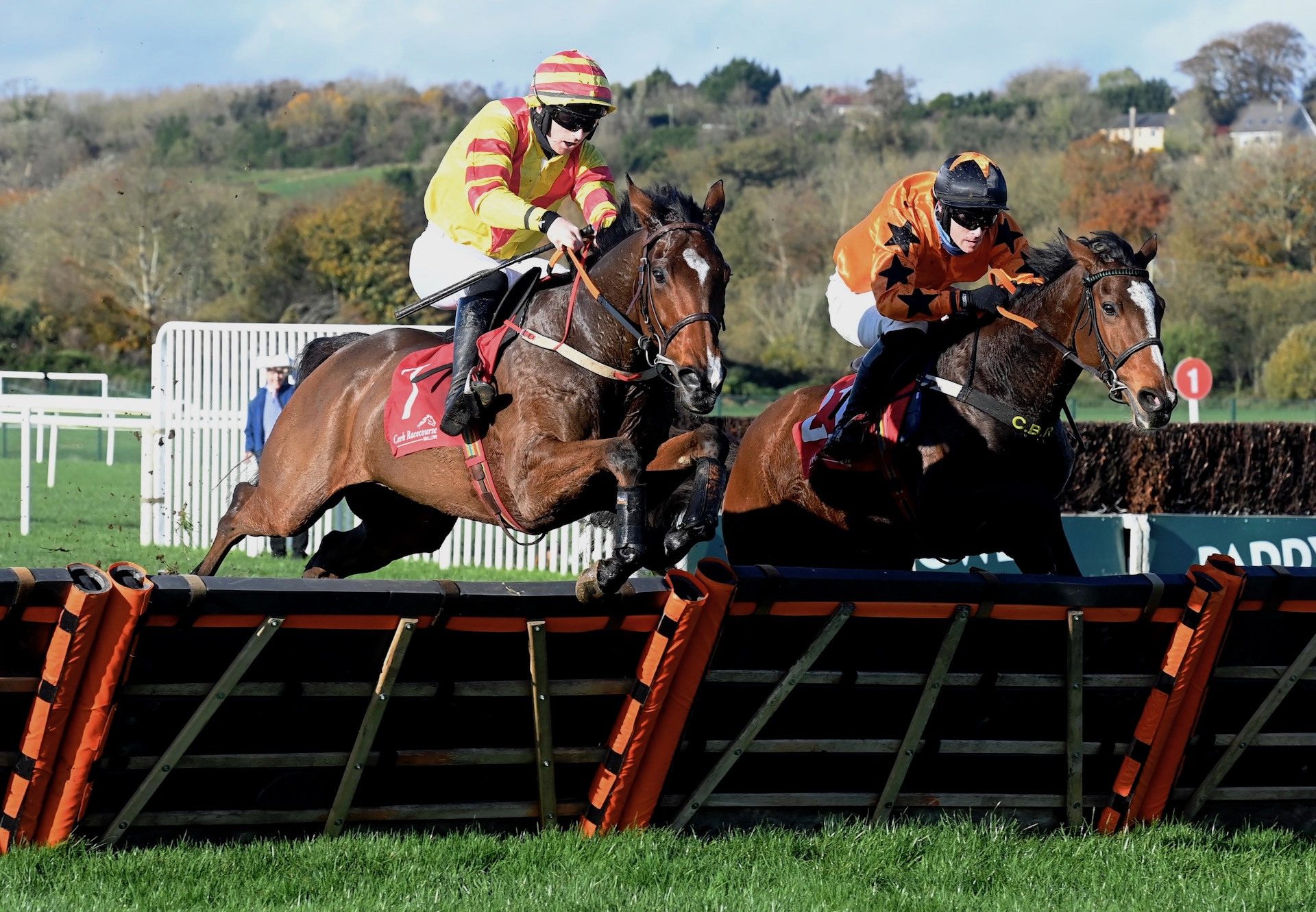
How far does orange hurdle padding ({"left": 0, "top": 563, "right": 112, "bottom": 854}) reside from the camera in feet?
11.0

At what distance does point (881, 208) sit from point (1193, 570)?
76.6 inches

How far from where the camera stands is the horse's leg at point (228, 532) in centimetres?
560

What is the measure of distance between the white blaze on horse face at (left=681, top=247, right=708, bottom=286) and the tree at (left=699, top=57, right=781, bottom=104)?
3809 inches

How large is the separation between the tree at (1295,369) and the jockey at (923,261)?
34728 mm

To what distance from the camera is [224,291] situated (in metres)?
42.3

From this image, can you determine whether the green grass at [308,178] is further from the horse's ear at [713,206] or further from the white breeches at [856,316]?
the horse's ear at [713,206]

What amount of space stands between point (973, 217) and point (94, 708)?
3.38m

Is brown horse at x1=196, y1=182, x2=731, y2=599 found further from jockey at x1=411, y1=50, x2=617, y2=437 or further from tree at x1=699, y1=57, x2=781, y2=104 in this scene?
tree at x1=699, y1=57, x2=781, y2=104

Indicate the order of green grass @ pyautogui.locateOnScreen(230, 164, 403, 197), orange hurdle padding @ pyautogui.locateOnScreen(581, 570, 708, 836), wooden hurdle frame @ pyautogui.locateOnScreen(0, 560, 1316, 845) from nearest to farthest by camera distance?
wooden hurdle frame @ pyautogui.locateOnScreen(0, 560, 1316, 845) → orange hurdle padding @ pyautogui.locateOnScreen(581, 570, 708, 836) → green grass @ pyautogui.locateOnScreen(230, 164, 403, 197)

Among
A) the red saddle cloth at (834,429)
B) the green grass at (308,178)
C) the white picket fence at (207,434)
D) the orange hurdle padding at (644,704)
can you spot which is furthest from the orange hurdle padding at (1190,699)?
the green grass at (308,178)

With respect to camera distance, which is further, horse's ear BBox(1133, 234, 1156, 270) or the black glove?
the black glove

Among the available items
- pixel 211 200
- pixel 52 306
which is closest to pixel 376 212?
pixel 211 200

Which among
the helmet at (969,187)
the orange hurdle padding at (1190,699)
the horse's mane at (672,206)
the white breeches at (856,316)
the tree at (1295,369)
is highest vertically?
the helmet at (969,187)

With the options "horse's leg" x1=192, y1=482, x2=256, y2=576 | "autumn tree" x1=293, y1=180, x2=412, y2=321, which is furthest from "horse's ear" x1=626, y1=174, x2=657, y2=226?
"autumn tree" x1=293, y1=180, x2=412, y2=321
